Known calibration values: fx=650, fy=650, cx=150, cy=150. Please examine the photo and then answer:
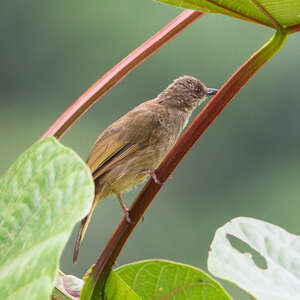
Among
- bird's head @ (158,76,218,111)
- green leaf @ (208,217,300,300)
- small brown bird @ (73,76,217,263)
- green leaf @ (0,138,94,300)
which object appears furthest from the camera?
bird's head @ (158,76,218,111)

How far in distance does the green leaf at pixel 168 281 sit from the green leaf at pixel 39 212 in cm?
58

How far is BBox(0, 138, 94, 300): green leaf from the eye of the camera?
2.68 feet

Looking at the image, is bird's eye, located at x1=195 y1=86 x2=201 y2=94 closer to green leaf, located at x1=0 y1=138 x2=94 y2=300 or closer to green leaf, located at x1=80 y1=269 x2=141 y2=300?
green leaf, located at x1=80 y1=269 x2=141 y2=300

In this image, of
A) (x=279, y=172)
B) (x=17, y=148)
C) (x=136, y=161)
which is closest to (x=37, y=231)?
(x=136, y=161)

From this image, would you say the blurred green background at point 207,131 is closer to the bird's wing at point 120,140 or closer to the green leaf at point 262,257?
the bird's wing at point 120,140

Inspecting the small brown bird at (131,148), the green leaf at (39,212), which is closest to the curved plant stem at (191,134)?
the green leaf at (39,212)

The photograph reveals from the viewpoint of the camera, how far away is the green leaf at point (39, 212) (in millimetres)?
817

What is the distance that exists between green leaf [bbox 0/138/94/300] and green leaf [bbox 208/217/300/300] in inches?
16.0

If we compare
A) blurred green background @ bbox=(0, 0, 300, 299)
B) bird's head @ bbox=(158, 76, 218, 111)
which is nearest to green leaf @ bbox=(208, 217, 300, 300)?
bird's head @ bbox=(158, 76, 218, 111)

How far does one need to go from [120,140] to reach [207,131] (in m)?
15.1

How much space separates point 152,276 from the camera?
1.62 meters

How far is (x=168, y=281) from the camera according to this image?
5.26ft

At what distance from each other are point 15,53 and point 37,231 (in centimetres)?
2050

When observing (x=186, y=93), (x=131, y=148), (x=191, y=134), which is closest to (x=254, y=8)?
(x=191, y=134)
